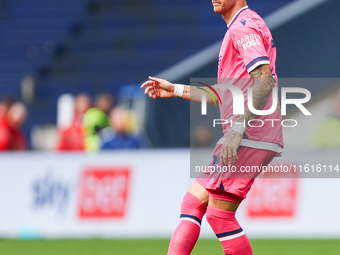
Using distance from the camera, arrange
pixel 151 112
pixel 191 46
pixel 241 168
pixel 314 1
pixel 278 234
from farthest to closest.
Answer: pixel 191 46 < pixel 314 1 < pixel 151 112 < pixel 278 234 < pixel 241 168

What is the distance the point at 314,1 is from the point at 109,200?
5928 millimetres

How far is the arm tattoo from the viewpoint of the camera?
309cm

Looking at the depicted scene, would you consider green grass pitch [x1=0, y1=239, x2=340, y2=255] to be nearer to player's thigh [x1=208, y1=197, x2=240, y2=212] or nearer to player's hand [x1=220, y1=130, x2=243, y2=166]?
player's thigh [x1=208, y1=197, x2=240, y2=212]

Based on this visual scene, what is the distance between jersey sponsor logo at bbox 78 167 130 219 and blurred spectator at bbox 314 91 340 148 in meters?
2.90

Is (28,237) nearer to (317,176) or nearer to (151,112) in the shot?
(151,112)

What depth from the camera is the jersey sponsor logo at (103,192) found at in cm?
799

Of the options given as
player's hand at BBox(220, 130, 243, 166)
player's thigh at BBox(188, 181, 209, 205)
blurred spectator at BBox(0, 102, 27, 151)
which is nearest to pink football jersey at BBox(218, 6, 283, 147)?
player's hand at BBox(220, 130, 243, 166)

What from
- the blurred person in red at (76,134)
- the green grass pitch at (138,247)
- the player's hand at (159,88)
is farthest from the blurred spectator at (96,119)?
the player's hand at (159,88)

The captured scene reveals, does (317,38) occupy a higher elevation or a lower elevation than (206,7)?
lower

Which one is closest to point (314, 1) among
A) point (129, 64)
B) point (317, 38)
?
point (317, 38)

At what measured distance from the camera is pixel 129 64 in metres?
14.4

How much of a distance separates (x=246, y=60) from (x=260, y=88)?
0.18 metres

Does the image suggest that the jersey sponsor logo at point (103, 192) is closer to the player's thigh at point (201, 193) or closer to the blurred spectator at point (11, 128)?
the blurred spectator at point (11, 128)

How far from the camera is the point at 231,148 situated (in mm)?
3164
